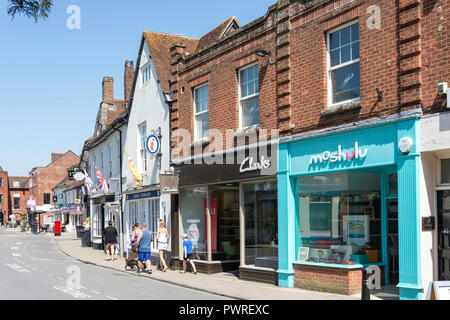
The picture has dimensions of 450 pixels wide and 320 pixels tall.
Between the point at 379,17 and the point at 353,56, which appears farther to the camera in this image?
the point at 353,56

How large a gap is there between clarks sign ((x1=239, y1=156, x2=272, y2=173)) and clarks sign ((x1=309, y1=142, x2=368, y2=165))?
5.44 feet

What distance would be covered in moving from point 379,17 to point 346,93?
6.11 ft

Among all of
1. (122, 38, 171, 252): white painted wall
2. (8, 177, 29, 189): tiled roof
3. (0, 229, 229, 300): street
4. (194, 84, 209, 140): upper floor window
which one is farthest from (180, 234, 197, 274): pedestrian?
(8, 177, 29, 189): tiled roof

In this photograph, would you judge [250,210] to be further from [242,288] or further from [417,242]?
[417,242]

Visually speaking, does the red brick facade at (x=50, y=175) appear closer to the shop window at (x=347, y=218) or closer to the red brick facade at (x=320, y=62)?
the red brick facade at (x=320, y=62)

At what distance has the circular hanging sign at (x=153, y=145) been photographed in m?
20.6

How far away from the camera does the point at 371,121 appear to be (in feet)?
36.9

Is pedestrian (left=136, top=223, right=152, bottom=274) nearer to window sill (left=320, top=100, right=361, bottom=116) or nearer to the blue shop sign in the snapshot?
the blue shop sign

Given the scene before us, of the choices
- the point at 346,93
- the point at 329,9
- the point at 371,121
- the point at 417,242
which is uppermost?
the point at 329,9

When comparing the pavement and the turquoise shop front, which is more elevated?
the turquoise shop front

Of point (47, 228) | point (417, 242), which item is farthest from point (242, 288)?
point (47, 228)

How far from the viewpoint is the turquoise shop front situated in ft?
34.4

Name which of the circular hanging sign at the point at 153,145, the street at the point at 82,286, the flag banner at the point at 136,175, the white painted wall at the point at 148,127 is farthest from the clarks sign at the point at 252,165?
the flag banner at the point at 136,175

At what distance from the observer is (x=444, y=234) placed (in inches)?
411
